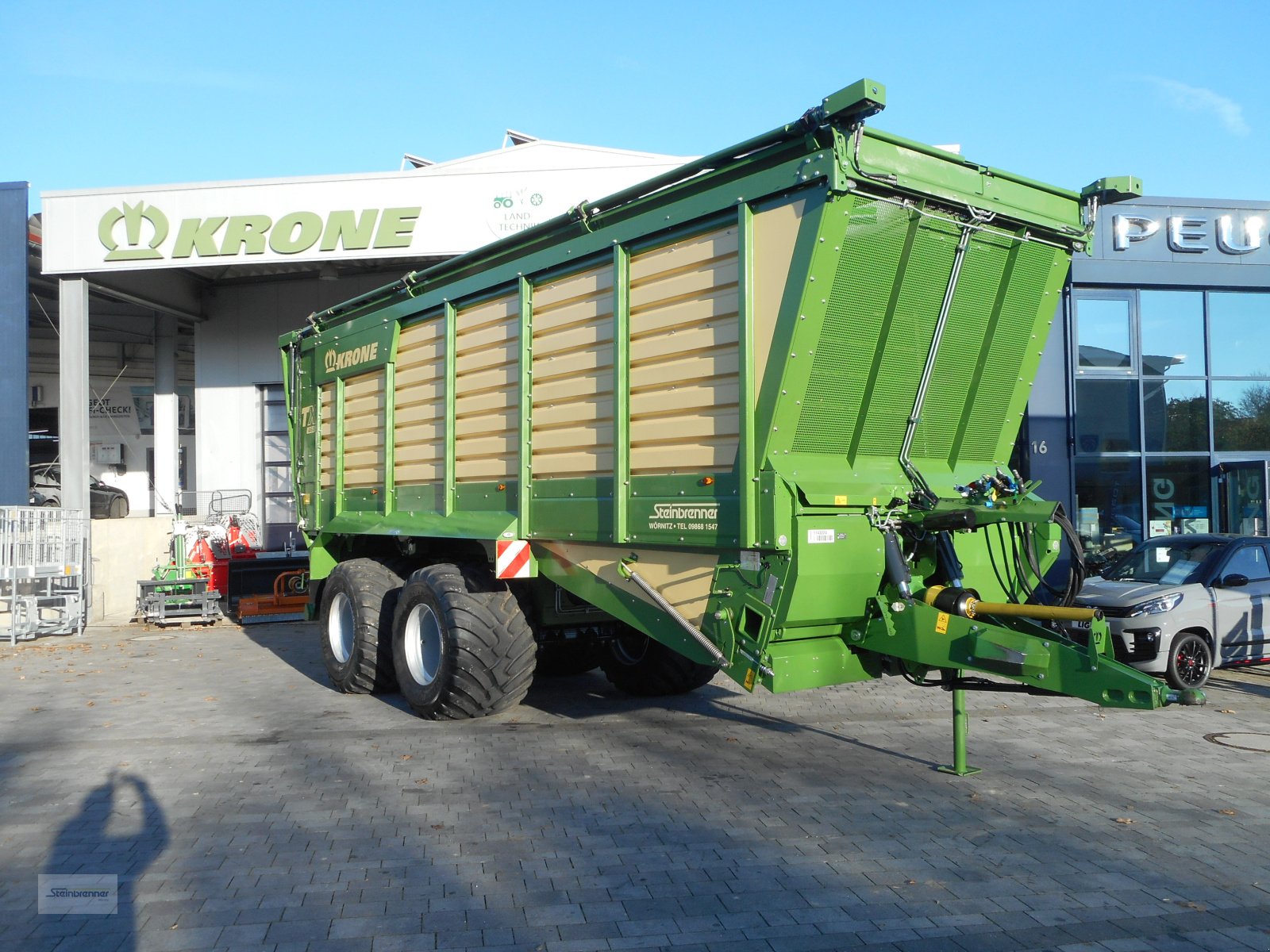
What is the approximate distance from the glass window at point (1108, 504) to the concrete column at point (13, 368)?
16.8m

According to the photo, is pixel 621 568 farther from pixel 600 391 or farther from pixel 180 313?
pixel 180 313

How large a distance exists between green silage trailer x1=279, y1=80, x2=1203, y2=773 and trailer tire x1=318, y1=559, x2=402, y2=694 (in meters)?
1.06

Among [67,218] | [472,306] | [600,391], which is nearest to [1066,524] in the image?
[600,391]

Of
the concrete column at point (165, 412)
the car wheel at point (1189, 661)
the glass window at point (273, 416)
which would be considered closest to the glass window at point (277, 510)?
the glass window at point (273, 416)

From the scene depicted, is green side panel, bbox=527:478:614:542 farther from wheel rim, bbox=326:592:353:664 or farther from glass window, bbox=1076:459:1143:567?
glass window, bbox=1076:459:1143:567

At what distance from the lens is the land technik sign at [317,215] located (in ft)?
54.2

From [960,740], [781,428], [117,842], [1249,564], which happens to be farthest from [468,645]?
[1249,564]

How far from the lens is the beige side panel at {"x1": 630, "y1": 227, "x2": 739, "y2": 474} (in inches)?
218

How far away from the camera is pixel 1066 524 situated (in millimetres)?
5648

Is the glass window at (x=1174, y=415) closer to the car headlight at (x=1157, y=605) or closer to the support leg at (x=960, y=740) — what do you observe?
the car headlight at (x=1157, y=605)

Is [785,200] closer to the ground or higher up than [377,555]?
higher up

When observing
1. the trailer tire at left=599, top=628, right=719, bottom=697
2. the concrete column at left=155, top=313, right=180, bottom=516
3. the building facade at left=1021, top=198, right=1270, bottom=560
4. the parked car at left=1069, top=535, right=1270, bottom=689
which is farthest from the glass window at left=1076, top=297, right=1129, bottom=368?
the concrete column at left=155, top=313, right=180, bottom=516

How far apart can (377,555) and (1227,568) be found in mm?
8418

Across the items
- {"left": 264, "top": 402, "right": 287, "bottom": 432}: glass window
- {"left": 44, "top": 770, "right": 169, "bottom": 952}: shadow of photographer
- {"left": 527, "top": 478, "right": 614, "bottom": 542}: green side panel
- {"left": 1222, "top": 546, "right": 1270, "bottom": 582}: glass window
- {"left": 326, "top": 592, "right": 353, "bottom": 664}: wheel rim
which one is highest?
{"left": 264, "top": 402, "right": 287, "bottom": 432}: glass window
